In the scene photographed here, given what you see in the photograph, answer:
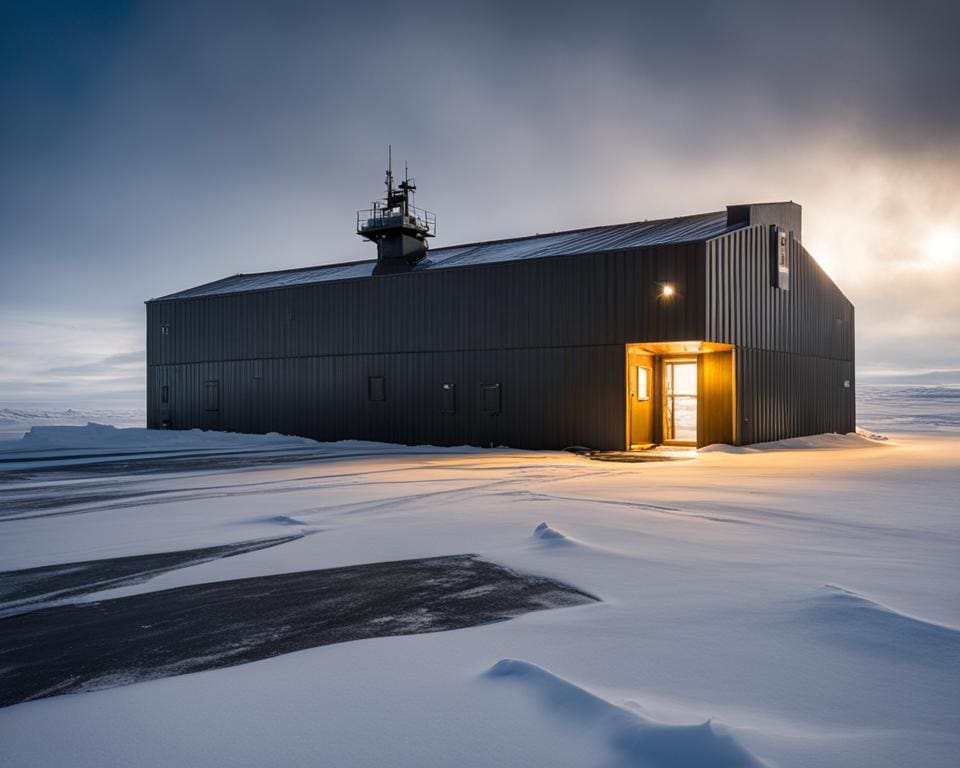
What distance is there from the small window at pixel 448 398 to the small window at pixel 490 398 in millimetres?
990

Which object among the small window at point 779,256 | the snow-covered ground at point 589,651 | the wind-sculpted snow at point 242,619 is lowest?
the wind-sculpted snow at point 242,619

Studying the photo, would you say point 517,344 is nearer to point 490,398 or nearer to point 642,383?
point 490,398

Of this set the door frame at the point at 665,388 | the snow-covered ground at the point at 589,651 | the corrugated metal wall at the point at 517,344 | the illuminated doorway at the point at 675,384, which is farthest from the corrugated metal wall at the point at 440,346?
the snow-covered ground at the point at 589,651

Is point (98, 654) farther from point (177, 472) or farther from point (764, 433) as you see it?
point (764, 433)

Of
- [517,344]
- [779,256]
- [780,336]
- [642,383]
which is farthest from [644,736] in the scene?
[780,336]

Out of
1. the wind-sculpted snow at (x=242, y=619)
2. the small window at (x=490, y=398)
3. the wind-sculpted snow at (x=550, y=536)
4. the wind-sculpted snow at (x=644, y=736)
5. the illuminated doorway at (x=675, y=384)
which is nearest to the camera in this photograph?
the wind-sculpted snow at (x=644, y=736)

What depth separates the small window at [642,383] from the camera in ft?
64.3

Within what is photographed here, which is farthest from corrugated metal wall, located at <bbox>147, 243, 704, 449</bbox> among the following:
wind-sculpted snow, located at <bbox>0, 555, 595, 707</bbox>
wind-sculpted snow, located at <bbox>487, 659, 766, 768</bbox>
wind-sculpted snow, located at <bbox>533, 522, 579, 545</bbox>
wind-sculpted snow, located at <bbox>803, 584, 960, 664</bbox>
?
wind-sculpted snow, located at <bbox>487, 659, 766, 768</bbox>

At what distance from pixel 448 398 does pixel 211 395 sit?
36.6 feet

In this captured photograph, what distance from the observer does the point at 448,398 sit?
21.0m

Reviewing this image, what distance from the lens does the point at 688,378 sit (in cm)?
2098

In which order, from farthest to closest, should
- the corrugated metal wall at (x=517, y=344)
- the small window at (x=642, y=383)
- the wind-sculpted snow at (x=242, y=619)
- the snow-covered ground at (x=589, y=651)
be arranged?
the small window at (x=642, y=383) → the corrugated metal wall at (x=517, y=344) → the wind-sculpted snow at (x=242, y=619) → the snow-covered ground at (x=589, y=651)

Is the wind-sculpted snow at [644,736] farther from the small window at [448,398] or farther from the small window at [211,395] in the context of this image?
the small window at [211,395]

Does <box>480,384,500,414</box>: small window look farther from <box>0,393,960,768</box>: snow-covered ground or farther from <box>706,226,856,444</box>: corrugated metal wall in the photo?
<box>0,393,960,768</box>: snow-covered ground
